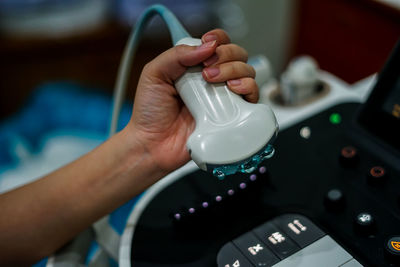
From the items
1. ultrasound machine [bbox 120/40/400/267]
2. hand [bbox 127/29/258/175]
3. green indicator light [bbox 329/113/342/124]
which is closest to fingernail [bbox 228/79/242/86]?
hand [bbox 127/29/258/175]

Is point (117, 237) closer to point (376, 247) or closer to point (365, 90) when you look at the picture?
point (376, 247)

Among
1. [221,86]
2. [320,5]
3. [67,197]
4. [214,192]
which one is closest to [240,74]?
[221,86]

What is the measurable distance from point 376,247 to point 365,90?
1.16 feet

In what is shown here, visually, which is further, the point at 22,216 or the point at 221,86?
the point at 22,216

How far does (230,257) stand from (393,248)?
0.16 meters

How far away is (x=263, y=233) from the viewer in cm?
46

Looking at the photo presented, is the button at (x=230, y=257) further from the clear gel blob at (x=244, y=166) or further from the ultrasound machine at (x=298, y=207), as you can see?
the clear gel blob at (x=244, y=166)

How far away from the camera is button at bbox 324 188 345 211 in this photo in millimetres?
472

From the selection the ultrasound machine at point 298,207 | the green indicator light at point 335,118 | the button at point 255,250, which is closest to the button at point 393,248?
the ultrasound machine at point 298,207

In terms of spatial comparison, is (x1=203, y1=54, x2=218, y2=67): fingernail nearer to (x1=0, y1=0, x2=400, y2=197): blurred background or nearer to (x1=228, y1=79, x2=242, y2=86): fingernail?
(x1=228, y1=79, x2=242, y2=86): fingernail

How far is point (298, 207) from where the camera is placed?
0.49 metres

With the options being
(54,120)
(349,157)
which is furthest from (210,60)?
(54,120)

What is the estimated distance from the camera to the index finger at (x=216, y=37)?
430 mm

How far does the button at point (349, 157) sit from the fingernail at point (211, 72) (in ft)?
0.70
